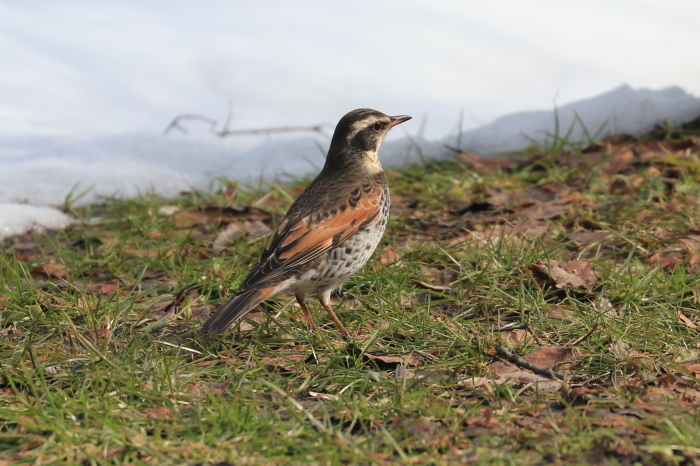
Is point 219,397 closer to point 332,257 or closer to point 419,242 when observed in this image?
point 332,257

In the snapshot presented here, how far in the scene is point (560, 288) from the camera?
19.0ft

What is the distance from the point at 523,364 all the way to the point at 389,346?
0.87 meters

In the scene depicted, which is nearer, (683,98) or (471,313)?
(471,313)

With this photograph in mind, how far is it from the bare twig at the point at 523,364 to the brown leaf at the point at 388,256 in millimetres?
1869

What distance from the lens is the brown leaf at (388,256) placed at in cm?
670

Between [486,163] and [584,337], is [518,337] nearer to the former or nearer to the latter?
[584,337]

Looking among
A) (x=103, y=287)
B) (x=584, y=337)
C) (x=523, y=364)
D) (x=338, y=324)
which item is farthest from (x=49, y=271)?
(x=584, y=337)

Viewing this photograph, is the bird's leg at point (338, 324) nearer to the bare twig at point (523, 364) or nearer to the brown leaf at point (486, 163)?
the bare twig at point (523, 364)

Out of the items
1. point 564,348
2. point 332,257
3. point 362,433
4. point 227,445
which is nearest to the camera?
point 227,445

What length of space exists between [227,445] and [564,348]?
2275mm

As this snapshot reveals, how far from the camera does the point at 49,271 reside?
23.3 feet

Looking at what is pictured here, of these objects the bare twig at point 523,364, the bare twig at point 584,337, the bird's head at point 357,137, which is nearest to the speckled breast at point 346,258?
the bird's head at point 357,137

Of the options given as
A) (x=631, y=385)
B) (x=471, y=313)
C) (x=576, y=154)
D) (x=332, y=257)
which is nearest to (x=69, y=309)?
(x=332, y=257)

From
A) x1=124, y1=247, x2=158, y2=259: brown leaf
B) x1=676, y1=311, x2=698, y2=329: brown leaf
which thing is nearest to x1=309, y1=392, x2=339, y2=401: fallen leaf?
x1=676, y1=311, x2=698, y2=329: brown leaf
